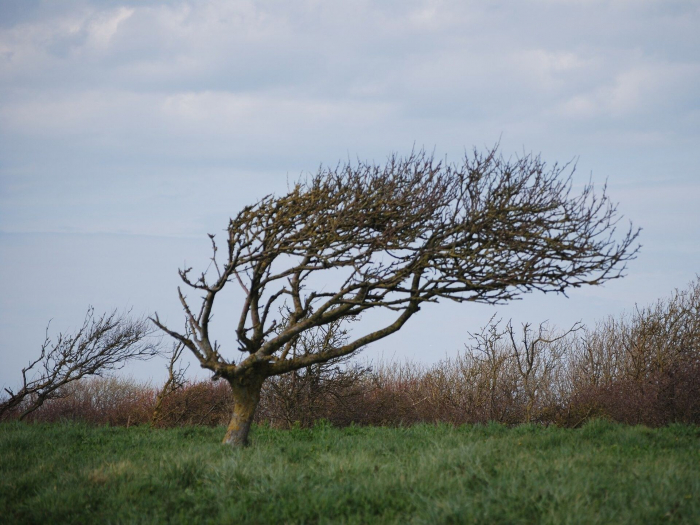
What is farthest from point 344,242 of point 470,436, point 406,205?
point 470,436

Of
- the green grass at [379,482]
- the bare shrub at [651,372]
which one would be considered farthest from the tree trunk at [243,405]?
the bare shrub at [651,372]

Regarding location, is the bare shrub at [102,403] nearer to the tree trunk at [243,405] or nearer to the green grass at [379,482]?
the tree trunk at [243,405]

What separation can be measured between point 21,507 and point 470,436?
7075 millimetres

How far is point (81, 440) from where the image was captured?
492 inches

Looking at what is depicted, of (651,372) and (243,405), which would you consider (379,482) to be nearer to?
(243,405)

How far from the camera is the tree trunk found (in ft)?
36.1

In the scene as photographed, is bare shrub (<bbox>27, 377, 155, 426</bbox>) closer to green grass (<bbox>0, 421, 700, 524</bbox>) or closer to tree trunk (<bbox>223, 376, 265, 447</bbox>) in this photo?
tree trunk (<bbox>223, 376, 265, 447</bbox>)

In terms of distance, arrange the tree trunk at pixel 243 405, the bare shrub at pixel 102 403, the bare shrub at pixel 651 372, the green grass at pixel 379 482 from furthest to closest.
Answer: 1. the bare shrub at pixel 102 403
2. the bare shrub at pixel 651 372
3. the tree trunk at pixel 243 405
4. the green grass at pixel 379 482

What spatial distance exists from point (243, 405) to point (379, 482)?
4612 millimetres

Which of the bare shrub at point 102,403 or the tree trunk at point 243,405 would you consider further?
the bare shrub at point 102,403

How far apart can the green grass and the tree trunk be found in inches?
20.7

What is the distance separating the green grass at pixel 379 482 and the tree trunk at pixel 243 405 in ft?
1.73

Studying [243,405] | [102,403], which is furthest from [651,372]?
[102,403]

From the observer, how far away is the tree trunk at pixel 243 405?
11.0 metres
